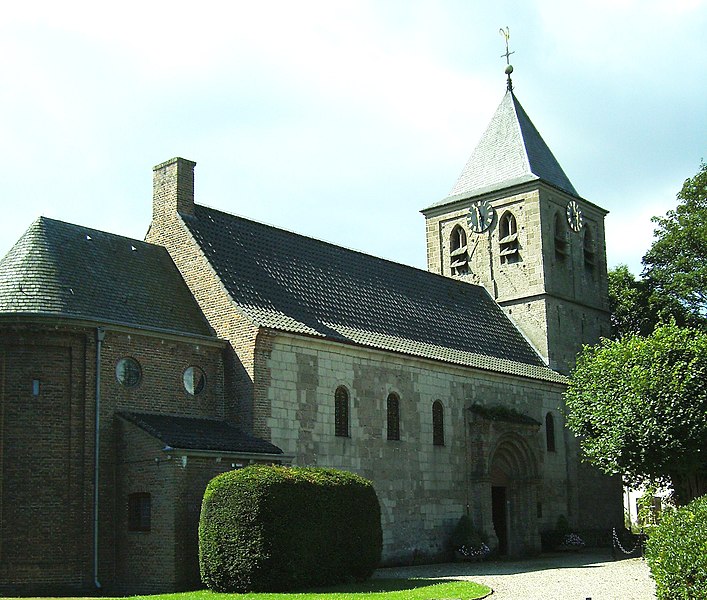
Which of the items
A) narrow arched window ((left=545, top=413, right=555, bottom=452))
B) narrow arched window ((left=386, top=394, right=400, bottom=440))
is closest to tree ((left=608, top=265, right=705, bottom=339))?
narrow arched window ((left=545, top=413, right=555, bottom=452))

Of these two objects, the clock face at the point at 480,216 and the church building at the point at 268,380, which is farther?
the clock face at the point at 480,216

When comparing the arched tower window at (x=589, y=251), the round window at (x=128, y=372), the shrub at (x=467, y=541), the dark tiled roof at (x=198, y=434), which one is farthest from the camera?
the arched tower window at (x=589, y=251)

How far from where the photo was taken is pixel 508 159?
4394 centimetres

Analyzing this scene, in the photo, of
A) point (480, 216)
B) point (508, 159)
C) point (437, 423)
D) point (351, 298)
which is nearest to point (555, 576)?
point (437, 423)

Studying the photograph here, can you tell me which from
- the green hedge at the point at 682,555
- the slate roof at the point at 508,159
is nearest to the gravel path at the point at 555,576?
the green hedge at the point at 682,555

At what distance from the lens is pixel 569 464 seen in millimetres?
38219

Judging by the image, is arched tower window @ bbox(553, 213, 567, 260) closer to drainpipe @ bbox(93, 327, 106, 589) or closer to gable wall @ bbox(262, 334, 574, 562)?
gable wall @ bbox(262, 334, 574, 562)

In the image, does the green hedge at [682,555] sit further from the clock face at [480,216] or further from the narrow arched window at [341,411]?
the clock face at [480,216]

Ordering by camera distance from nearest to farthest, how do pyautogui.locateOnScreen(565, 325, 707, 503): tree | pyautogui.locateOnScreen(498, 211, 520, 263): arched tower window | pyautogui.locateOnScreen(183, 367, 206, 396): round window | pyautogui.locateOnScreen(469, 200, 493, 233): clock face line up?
pyautogui.locateOnScreen(183, 367, 206, 396): round window < pyautogui.locateOnScreen(565, 325, 707, 503): tree < pyautogui.locateOnScreen(498, 211, 520, 263): arched tower window < pyautogui.locateOnScreen(469, 200, 493, 233): clock face

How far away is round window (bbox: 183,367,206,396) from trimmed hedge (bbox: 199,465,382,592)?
5045 millimetres

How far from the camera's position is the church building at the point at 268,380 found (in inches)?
892

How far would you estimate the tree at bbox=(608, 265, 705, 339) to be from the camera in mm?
44250

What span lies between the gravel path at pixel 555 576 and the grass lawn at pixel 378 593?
68cm

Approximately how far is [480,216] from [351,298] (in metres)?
13.6
